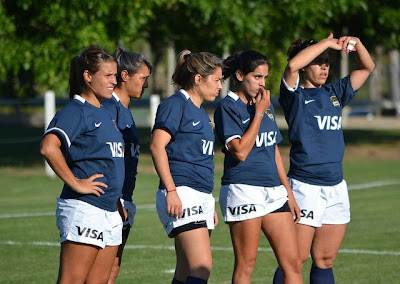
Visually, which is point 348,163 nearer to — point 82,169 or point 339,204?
point 339,204

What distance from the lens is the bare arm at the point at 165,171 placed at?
6.41 m

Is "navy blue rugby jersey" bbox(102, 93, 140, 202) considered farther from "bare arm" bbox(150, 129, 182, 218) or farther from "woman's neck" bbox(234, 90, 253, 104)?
"woman's neck" bbox(234, 90, 253, 104)

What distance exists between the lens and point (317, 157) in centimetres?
729

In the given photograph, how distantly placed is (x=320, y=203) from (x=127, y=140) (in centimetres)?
167

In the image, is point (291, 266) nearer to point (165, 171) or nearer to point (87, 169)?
point (165, 171)

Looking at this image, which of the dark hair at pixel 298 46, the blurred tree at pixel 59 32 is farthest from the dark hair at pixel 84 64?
the blurred tree at pixel 59 32

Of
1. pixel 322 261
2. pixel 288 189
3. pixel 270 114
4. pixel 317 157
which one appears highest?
pixel 270 114

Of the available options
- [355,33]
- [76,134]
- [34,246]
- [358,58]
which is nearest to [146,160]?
[355,33]

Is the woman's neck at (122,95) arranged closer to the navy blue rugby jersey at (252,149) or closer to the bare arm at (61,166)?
the navy blue rugby jersey at (252,149)

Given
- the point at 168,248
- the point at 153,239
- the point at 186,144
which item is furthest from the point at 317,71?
the point at 153,239

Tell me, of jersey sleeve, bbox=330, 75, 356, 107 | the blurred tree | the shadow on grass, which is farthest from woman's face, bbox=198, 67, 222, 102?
the shadow on grass

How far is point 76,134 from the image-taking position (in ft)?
19.2

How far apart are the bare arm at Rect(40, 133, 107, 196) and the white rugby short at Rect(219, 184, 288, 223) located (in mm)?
1399

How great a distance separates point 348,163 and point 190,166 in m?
17.8
